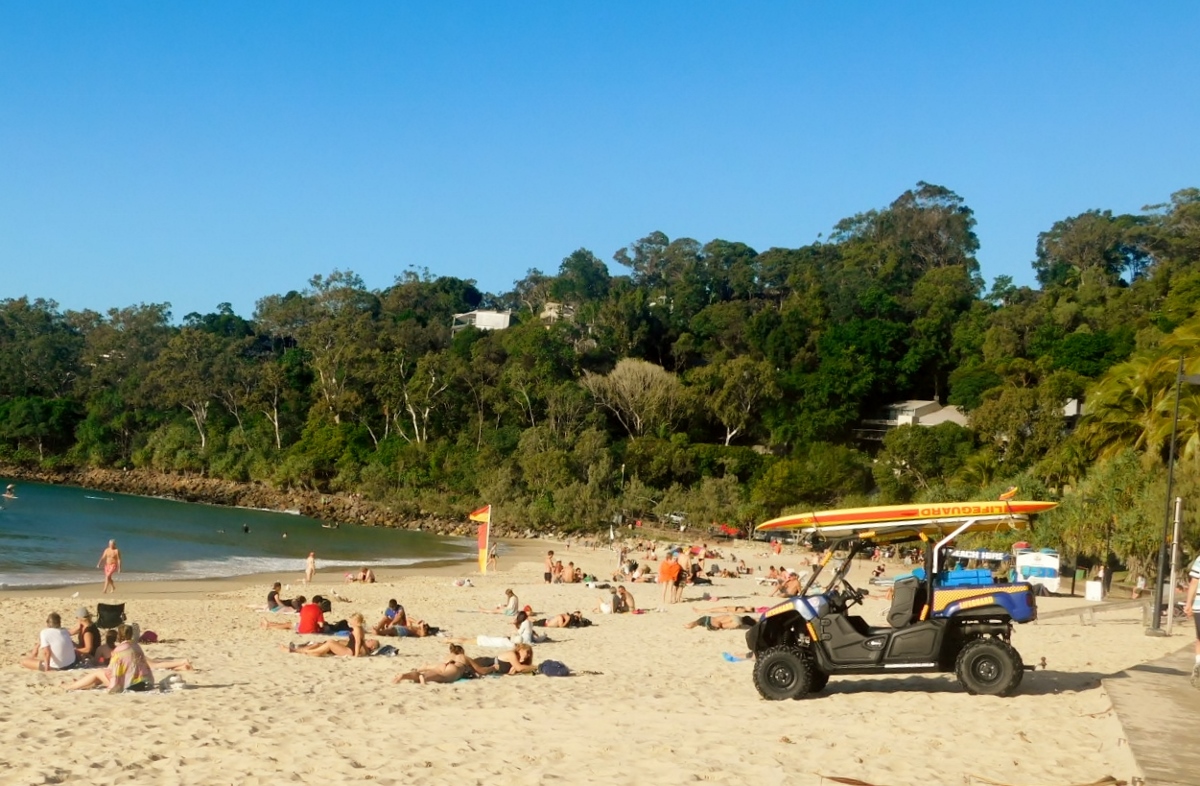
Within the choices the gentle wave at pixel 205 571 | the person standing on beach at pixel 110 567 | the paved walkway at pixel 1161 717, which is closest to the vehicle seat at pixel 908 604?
the paved walkway at pixel 1161 717

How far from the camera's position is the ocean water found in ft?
102

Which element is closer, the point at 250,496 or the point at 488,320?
the point at 250,496

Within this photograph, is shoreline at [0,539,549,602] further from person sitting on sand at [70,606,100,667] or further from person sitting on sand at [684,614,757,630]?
person sitting on sand at [684,614,757,630]

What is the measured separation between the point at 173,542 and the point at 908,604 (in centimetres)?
3572

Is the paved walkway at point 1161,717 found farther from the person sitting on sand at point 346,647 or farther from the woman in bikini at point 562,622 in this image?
the woman in bikini at point 562,622

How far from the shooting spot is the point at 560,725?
30.5 feet

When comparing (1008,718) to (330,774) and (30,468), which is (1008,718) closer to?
(330,774)

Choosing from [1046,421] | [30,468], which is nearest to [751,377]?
[1046,421]

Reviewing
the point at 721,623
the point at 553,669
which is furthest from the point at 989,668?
the point at 721,623

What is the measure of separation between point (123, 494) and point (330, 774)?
71.3 m

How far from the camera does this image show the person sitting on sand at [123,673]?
10602mm

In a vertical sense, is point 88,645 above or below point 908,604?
below

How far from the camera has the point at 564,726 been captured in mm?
9250

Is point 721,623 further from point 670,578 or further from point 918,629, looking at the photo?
point 918,629
